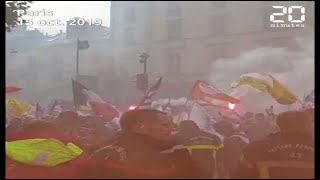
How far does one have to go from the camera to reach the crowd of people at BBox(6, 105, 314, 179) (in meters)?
2.57

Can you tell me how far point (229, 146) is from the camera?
2.66 metres

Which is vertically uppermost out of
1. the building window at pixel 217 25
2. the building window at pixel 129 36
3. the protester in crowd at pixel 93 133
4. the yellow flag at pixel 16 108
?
the building window at pixel 217 25

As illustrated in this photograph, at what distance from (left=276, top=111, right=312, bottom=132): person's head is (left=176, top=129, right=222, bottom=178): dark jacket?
1.05 feet

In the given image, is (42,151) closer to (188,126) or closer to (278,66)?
(188,126)

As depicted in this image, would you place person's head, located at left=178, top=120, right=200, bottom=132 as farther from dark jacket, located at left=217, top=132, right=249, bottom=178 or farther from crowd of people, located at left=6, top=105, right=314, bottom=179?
dark jacket, located at left=217, top=132, right=249, bottom=178

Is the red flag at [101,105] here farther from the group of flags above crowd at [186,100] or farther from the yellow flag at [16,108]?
the yellow flag at [16,108]

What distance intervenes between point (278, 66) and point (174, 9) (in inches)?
22.8

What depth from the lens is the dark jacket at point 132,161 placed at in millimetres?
2576

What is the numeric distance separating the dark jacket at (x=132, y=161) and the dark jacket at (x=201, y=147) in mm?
100

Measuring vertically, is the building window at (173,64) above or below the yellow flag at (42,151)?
above

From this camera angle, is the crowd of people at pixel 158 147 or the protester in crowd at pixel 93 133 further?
the protester in crowd at pixel 93 133

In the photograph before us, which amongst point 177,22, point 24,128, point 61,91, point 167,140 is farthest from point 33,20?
point 167,140

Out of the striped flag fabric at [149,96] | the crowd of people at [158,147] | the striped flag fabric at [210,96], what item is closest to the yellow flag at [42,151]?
the crowd of people at [158,147]

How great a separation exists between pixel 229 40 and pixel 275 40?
223 millimetres
